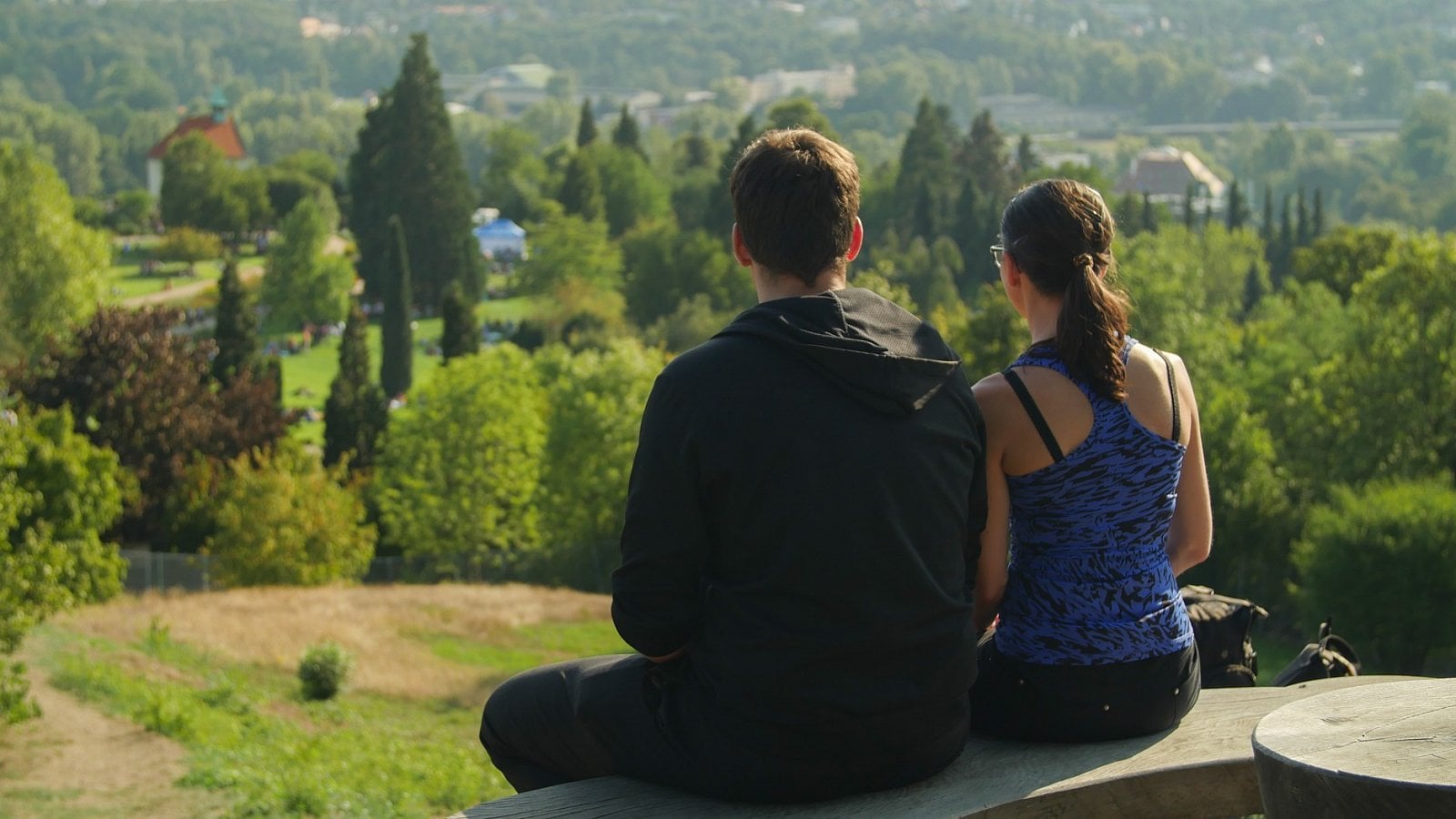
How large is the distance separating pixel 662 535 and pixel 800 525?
0.27 metres

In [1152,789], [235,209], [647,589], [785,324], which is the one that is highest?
[785,324]

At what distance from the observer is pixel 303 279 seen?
76250 mm

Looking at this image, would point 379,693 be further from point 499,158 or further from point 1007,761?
point 499,158

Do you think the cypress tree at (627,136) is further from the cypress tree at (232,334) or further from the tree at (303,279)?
Answer: the cypress tree at (232,334)

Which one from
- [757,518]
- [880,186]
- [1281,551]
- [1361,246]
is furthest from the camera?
[880,186]

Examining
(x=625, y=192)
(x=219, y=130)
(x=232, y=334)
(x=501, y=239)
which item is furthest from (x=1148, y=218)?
(x=219, y=130)

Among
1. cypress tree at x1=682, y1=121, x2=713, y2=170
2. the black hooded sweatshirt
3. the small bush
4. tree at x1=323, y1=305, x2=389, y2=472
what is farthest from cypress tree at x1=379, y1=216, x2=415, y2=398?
the black hooded sweatshirt

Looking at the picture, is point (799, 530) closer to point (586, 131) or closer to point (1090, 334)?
point (1090, 334)

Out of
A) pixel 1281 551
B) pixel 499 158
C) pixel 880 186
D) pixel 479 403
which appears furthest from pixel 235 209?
pixel 1281 551

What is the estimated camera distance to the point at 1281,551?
109ft

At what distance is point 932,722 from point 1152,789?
1.77 ft

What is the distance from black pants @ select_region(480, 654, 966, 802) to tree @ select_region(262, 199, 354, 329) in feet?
245

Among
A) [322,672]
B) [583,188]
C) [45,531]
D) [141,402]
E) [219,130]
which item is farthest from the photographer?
[219,130]

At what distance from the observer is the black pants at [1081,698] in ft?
12.2
